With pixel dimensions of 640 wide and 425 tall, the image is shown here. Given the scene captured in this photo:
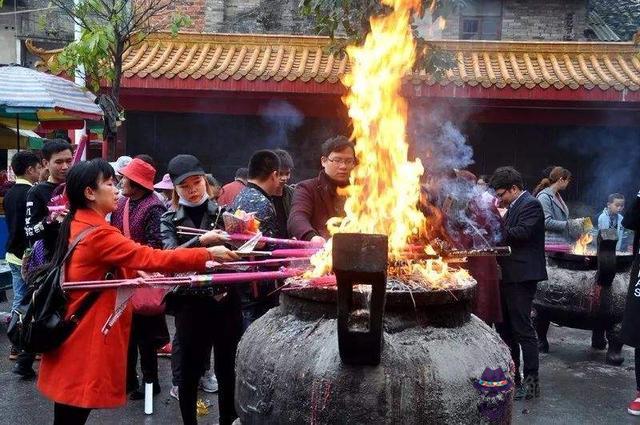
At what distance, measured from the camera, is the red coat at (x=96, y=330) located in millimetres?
3572

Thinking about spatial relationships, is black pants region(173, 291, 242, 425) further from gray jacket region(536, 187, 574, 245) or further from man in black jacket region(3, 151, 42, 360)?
gray jacket region(536, 187, 574, 245)

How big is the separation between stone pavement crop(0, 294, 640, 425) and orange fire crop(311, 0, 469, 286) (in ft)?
8.15

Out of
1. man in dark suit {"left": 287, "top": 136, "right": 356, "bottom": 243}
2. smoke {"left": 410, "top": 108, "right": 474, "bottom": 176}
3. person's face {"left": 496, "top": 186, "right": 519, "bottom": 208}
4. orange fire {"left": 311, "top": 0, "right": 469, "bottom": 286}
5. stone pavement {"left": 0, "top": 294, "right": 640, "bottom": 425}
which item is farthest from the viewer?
smoke {"left": 410, "top": 108, "right": 474, "bottom": 176}

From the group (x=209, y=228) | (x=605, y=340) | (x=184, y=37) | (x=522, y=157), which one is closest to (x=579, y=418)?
(x=605, y=340)

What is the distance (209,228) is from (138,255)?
1092 mm

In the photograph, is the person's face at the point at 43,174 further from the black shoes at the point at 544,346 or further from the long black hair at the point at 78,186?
the black shoes at the point at 544,346

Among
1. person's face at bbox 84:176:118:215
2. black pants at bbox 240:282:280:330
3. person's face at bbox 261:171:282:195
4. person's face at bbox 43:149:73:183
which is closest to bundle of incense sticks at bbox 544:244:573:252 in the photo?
black pants at bbox 240:282:280:330

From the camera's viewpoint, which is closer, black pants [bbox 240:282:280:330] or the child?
black pants [bbox 240:282:280:330]

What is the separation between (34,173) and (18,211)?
592 mm

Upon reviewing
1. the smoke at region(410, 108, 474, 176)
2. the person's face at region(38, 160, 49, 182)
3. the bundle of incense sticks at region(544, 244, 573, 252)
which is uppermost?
the smoke at region(410, 108, 474, 176)

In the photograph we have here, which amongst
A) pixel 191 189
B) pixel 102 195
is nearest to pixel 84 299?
pixel 102 195

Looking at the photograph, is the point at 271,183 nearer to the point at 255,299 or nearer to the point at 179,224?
the point at 179,224

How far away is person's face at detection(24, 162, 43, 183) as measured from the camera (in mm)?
6980

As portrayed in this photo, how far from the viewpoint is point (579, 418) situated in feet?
19.1
